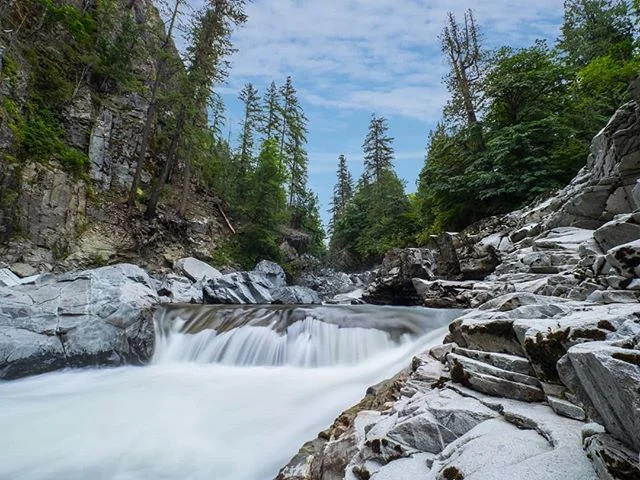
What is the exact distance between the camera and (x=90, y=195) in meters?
12.6

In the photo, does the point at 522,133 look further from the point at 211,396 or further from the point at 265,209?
the point at 211,396

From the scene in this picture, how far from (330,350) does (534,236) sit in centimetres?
630

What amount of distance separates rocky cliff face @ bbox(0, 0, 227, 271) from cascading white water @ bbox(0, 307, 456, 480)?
550 cm

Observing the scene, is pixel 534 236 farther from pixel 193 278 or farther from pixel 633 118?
pixel 193 278

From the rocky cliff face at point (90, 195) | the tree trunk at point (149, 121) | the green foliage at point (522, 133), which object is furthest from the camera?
the tree trunk at point (149, 121)

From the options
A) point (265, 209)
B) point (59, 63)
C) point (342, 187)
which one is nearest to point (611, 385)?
point (265, 209)

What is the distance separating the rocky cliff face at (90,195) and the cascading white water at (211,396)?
5496 millimetres

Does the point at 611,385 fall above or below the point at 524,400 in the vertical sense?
above

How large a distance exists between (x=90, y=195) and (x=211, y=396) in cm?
1089

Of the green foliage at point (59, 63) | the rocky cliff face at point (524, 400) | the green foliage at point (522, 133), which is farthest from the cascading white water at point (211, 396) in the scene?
the green foliage at point (59, 63)

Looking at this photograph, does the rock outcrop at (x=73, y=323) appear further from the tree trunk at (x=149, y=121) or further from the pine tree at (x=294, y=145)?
the pine tree at (x=294, y=145)

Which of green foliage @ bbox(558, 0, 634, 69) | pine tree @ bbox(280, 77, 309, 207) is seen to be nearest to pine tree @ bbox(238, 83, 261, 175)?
pine tree @ bbox(280, 77, 309, 207)

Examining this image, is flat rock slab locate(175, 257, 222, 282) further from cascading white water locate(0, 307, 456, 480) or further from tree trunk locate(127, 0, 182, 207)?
cascading white water locate(0, 307, 456, 480)

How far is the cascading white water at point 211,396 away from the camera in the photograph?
12.6ft
